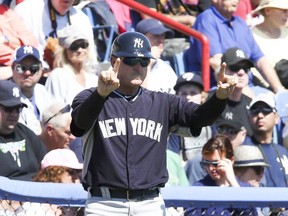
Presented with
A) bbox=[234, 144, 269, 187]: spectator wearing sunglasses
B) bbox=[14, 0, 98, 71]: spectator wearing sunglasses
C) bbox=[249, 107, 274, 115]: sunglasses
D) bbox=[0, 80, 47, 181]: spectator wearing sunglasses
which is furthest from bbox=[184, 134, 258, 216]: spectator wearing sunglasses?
bbox=[14, 0, 98, 71]: spectator wearing sunglasses

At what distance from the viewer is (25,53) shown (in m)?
8.96

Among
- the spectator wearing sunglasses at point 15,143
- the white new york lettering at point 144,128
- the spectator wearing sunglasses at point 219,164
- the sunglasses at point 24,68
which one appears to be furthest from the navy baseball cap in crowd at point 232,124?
the white new york lettering at point 144,128

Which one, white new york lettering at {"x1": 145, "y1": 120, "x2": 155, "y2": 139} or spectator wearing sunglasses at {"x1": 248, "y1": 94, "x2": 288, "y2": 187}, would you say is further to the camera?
spectator wearing sunglasses at {"x1": 248, "y1": 94, "x2": 288, "y2": 187}

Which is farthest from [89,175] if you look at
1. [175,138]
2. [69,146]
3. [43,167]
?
[175,138]

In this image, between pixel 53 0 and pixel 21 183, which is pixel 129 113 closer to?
pixel 21 183

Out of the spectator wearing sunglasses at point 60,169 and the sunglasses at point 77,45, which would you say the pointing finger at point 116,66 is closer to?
the spectator wearing sunglasses at point 60,169

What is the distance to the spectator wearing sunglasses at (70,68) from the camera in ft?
30.5

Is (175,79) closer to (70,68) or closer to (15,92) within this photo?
(70,68)

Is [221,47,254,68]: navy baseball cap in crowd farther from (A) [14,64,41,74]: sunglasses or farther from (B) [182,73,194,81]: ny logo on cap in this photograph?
(A) [14,64,41,74]: sunglasses

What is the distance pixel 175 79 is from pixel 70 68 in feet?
3.78

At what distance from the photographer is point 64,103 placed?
29.1ft

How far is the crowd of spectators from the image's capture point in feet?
26.6

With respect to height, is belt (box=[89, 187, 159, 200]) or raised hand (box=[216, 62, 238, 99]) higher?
raised hand (box=[216, 62, 238, 99])

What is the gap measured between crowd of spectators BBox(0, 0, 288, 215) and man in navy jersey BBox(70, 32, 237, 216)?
1.59m
